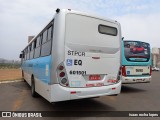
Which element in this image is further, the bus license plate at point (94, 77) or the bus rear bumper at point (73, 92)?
the bus license plate at point (94, 77)

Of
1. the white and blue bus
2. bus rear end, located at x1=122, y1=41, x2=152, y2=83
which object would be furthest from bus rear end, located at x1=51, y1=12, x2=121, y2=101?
bus rear end, located at x1=122, y1=41, x2=152, y2=83

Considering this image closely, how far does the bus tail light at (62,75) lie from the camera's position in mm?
6047

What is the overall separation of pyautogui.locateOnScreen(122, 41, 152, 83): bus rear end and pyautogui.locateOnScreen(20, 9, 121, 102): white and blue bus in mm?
4191

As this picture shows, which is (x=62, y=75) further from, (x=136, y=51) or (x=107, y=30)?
(x=136, y=51)

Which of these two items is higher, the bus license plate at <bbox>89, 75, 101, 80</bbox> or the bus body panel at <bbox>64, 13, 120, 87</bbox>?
the bus body panel at <bbox>64, 13, 120, 87</bbox>

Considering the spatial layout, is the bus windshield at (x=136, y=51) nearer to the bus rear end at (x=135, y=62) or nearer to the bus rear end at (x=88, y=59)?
the bus rear end at (x=135, y=62)

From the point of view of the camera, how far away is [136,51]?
1180cm

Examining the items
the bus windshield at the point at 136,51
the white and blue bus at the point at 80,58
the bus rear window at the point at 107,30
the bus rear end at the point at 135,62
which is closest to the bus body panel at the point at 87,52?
the white and blue bus at the point at 80,58

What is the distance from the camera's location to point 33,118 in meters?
6.18

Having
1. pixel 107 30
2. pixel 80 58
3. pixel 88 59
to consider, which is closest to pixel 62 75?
pixel 80 58

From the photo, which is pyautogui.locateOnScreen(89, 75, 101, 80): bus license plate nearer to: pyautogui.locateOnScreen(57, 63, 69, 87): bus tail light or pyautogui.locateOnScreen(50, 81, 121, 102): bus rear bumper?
pyautogui.locateOnScreen(50, 81, 121, 102): bus rear bumper

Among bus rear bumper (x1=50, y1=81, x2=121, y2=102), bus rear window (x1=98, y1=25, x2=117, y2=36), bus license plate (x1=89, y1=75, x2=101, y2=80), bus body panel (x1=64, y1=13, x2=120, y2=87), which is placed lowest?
bus rear bumper (x1=50, y1=81, x2=121, y2=102)

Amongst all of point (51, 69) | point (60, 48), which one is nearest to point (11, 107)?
point (51, 69)

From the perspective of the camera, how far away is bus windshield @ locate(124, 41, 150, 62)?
1159 centimetres
